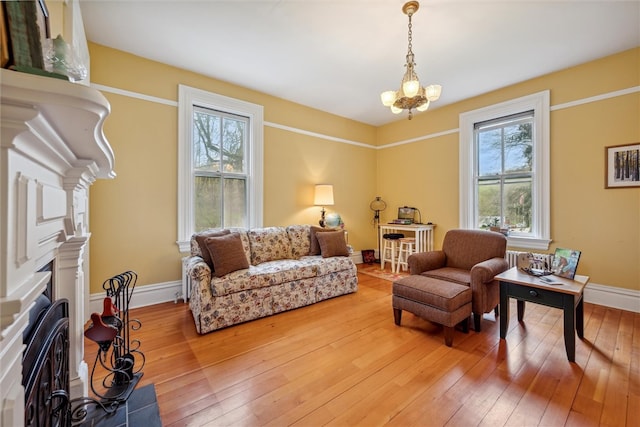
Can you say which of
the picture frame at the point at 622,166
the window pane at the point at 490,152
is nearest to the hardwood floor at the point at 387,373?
the picture frame at the point at 622,166

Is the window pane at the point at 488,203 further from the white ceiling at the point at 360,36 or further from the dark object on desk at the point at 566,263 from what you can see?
the dark object on desk at the point at 566,263

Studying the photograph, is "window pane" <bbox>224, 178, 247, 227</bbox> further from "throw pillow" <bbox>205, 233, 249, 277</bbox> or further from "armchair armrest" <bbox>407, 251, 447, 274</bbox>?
"armchair armrest" <bbox>407, 251, 447, 274</bbox>

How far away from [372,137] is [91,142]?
5133mm

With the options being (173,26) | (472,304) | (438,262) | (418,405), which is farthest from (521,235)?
(173,26)

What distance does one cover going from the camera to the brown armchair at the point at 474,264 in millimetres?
2299

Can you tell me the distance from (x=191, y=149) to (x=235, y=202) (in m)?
0.90

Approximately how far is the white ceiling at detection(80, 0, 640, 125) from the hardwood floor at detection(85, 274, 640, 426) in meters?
2.88

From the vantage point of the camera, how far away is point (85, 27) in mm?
2500

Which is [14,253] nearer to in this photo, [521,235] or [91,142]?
[91,142]

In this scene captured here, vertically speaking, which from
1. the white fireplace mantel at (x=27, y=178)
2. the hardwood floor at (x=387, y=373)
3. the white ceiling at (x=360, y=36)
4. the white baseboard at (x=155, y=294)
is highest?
the white ceiling at (x=360, y=36)

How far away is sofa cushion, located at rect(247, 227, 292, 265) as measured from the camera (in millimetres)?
3232

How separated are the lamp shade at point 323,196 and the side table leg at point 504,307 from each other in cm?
261

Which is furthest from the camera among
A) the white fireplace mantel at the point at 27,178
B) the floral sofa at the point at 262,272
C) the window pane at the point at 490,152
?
the window pane at the point at 490,152

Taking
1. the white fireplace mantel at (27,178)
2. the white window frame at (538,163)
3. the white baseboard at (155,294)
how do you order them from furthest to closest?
the white window frame at (538,163) < the white baseboard at (155,294) < the white fireplace mantel at (27,178)
